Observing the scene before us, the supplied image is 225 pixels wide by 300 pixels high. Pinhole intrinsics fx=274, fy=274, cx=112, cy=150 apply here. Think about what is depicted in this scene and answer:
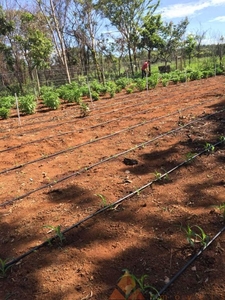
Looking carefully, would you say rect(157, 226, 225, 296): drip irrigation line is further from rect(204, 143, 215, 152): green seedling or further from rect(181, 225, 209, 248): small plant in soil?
rect(204, 143, 215, 152): green seedling

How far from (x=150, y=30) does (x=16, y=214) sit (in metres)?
23.1

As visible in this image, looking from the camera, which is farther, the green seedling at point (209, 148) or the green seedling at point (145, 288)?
the green seedling at point (209, 148)

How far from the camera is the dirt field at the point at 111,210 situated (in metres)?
2.03

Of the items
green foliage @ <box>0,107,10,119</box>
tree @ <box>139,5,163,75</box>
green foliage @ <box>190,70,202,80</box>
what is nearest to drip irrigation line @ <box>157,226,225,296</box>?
green foliage @ <box>0,107,10,119</box>

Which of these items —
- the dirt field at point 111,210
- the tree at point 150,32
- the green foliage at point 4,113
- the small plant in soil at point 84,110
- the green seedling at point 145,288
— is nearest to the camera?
the green seedling at point 145,288

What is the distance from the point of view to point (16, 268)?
2225 millimetres

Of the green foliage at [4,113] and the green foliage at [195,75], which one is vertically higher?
the green foliage at [195,75]

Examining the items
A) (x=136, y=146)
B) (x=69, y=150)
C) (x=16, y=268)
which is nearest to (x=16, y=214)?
(x=16, y=268)

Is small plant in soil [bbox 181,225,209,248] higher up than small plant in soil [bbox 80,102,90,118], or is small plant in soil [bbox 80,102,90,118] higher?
small plant in soil [bbox 80,102,90,118]

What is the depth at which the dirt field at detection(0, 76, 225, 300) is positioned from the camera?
2033 mm

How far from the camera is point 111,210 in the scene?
2.91m

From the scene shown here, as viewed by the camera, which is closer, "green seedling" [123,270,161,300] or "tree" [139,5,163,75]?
"green seedling" [123,270,161,300]

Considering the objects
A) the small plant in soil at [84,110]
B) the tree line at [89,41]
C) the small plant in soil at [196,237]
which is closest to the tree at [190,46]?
the tree line at [89,41]

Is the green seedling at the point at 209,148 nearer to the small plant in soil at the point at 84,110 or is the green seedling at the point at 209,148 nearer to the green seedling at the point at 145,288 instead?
the green seedling at the point at 145,288
